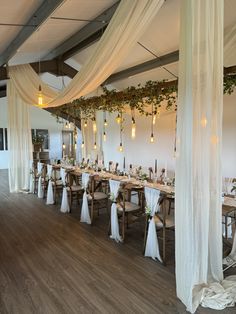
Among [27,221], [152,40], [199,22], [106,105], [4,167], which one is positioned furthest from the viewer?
[4,167]

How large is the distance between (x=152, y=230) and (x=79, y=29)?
14.5ft

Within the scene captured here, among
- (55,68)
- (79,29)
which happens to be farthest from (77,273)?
(55,68)

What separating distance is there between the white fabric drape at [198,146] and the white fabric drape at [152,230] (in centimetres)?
94

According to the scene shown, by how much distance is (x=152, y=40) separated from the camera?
18.7ft

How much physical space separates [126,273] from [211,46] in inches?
107

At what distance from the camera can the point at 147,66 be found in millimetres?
6977

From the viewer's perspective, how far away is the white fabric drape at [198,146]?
2.39 metres

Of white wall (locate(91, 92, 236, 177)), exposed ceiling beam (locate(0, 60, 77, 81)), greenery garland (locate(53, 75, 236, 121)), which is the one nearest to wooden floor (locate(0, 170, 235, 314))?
greenery garland (locate(53, 75, 236, 121))

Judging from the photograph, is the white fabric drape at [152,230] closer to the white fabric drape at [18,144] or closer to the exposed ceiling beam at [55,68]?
the exposed ceiling beam at [55,68]

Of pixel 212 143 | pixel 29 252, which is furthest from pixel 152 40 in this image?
pixel 29 252

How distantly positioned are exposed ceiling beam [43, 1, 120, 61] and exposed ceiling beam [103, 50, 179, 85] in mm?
1631

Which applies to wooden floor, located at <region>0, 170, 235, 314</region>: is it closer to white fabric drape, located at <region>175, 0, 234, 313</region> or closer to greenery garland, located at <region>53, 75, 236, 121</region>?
white fabric drape, located at <region>175, 0, 234, 313</region>

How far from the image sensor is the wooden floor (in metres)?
2.58

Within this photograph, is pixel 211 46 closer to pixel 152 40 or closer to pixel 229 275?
pixel 229 275
